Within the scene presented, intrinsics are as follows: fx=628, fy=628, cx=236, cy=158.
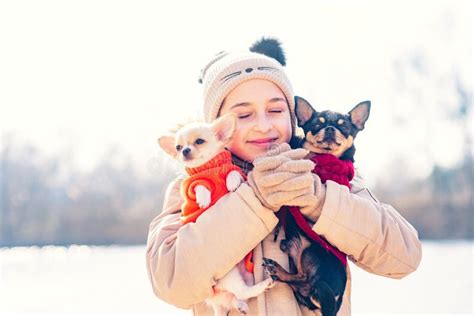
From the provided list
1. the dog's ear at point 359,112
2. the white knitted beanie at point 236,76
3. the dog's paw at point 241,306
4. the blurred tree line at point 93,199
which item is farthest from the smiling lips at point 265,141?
the blurred tree line at point 93,199

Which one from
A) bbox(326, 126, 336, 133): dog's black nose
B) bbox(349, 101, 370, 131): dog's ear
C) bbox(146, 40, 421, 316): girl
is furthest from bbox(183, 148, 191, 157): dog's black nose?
bbox(349, 101, 370, 131): dog's ear

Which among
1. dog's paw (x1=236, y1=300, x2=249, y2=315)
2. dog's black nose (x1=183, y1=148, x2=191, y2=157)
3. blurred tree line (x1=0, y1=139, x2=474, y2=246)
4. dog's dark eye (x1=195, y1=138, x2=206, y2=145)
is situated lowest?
blurred tree line (x1=0, y1=139, x2=474, y2=246)

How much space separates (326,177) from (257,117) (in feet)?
1.22

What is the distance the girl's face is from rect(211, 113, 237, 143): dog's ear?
36 millimetres

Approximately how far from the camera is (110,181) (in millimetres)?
16438

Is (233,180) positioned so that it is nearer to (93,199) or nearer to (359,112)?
(359,112)

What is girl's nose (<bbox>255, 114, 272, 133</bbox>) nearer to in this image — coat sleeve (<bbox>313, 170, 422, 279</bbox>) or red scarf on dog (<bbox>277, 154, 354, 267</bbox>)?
red scarf on dog (<bbox>277, 154, 354, 267</bbox>)

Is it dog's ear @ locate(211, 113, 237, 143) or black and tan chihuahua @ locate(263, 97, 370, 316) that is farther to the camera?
dog's ear @ locate(211, 113, 237, 143)

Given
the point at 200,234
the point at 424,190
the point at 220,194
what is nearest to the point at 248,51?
the point at 220,194

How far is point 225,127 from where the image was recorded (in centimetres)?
244

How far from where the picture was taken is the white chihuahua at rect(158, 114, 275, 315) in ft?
7.29

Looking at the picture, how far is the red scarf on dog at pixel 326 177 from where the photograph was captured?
2.24 meters

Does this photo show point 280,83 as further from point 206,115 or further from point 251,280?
point 251,280

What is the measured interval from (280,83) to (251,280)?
82 centimetres
